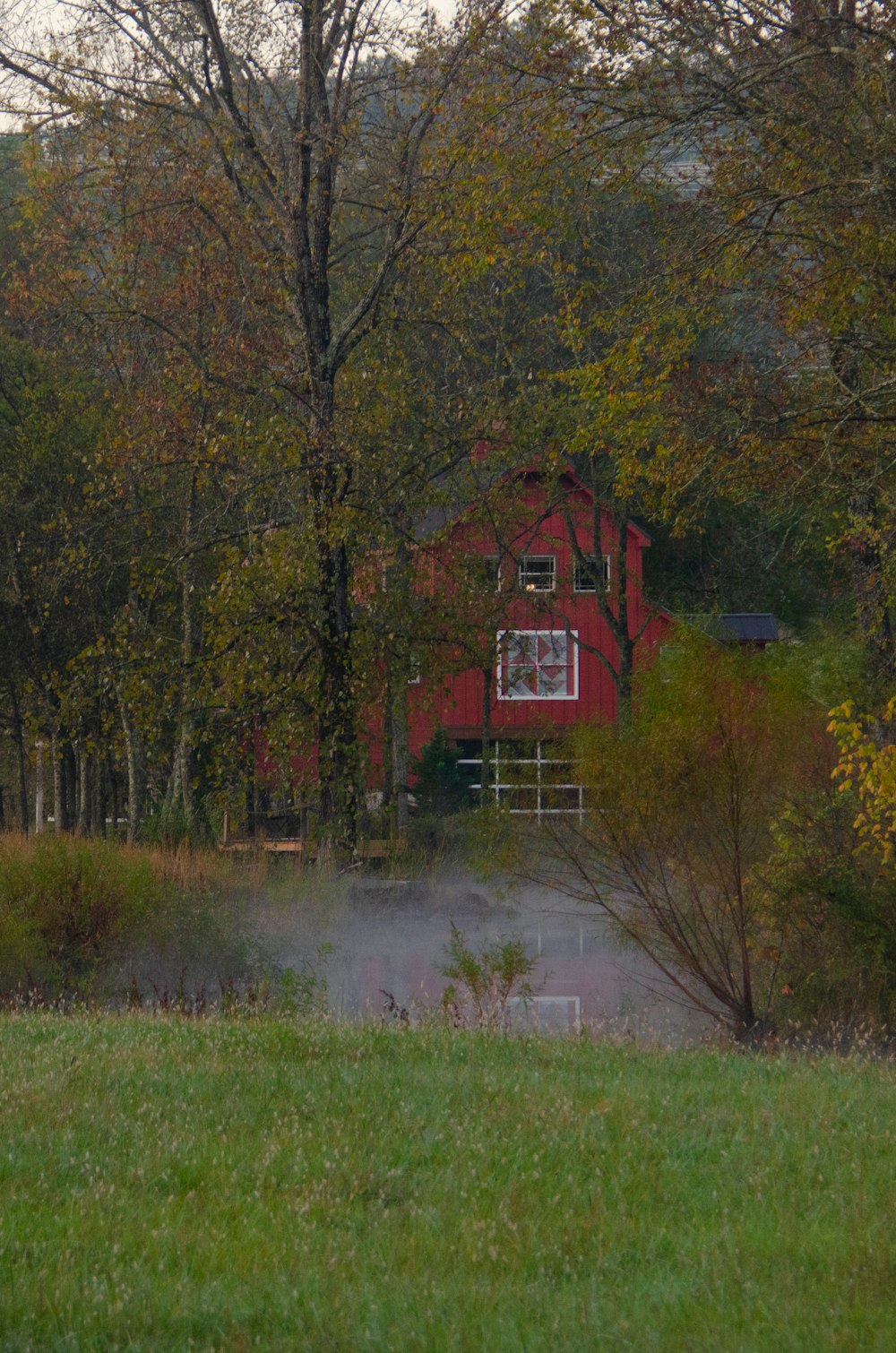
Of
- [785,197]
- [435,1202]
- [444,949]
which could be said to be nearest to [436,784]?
[444,949]

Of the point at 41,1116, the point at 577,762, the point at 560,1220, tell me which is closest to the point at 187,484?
the point at 577,762

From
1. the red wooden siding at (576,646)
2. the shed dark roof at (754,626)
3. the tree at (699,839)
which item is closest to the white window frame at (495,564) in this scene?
the red wooden siding at (576,646)

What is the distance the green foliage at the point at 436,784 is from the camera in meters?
28.1

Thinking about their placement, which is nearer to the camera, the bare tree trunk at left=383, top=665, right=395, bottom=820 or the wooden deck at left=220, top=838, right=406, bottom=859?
the wooden deck at left=220, top=838, right=406, bottom=859

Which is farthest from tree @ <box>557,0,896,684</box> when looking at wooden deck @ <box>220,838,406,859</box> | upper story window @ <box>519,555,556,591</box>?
upper story window @ <box>519,555,556,591</box>

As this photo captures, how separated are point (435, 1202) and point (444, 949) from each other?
920 centimetres

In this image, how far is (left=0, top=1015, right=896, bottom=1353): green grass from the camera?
13.9 ft

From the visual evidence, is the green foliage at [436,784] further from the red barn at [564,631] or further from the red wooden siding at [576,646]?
the red wooden siding at [576,646]

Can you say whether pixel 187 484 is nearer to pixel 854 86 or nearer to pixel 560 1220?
pixel 854 86

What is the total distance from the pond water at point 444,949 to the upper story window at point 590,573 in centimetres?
1096

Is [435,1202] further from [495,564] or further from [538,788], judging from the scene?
[495,564]

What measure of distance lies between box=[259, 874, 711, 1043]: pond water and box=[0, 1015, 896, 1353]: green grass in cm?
403

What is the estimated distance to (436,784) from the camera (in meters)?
28.2

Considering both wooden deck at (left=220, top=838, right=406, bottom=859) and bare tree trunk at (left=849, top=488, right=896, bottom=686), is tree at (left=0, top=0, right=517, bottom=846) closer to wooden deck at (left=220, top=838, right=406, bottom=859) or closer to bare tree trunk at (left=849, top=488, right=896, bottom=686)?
wooden deck at (left=220, top=838, right=406, bottom=859)
